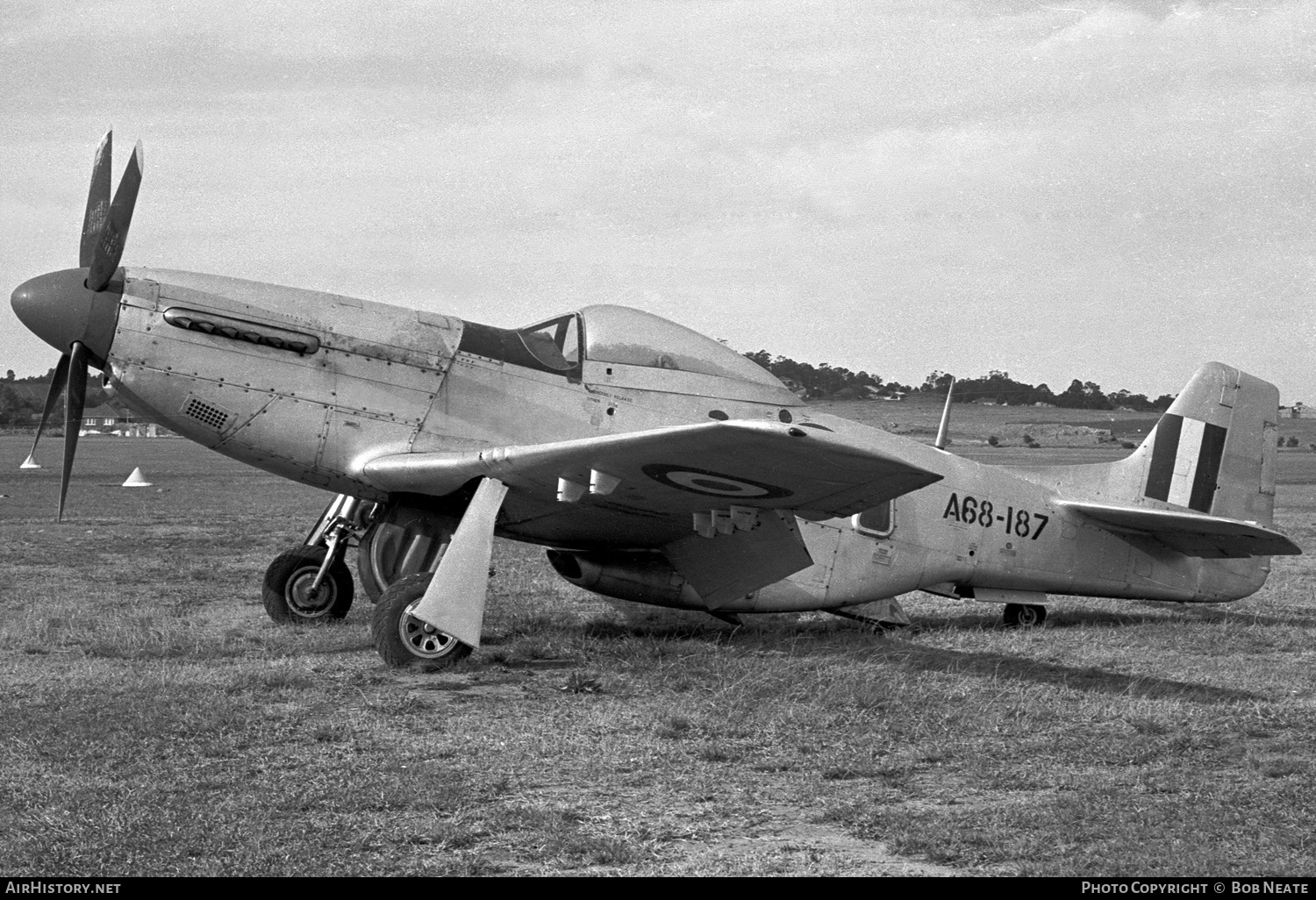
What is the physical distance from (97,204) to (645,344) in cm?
367

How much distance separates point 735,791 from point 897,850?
870mm

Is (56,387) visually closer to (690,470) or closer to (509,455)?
(509,455)

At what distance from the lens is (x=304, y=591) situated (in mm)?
9125

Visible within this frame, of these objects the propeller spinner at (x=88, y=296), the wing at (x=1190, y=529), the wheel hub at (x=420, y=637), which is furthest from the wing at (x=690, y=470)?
the wing at (x=1190, y=529)

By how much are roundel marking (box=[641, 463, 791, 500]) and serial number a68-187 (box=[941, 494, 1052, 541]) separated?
3.01m

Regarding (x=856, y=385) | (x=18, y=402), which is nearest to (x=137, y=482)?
(x=856, y=385)

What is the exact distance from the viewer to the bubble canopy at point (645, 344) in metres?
8.45

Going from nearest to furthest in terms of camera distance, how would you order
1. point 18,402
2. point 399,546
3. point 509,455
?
point 509,455 < point 399,546 < point 18,402

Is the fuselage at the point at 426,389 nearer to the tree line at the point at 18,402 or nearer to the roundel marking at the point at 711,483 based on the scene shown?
the roundel marking at the point at 711,483

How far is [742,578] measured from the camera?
8.65 meters

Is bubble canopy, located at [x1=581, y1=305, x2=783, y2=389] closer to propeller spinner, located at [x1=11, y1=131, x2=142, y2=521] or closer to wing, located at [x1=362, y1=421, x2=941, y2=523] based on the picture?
wing, located at [x1=362, y1=421, x2=941, y2=523]
